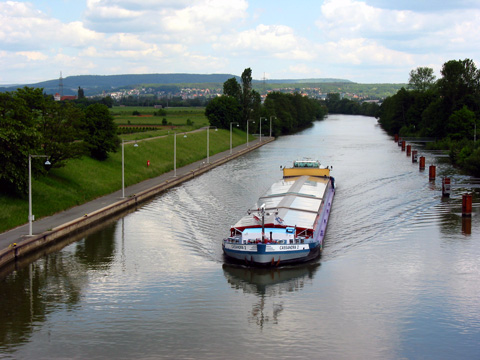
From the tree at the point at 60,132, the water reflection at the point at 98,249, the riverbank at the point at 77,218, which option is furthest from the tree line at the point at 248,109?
the water reflection at the point at 98,249

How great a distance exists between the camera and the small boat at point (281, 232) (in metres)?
28.1

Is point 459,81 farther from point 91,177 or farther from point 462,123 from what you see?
point 91,177

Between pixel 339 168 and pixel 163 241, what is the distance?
1543 inches

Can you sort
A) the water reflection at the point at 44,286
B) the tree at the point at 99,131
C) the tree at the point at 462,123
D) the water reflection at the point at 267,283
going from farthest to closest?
the tree at the point at 462,123
the tree at the point at 99,131
the water reflection at the point at 267,283
the water reflection at the point at 44,286

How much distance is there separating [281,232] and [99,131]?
1172 inches

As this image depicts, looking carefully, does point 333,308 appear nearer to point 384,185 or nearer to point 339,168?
point 384,185

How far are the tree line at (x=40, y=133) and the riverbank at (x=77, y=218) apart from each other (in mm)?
3298

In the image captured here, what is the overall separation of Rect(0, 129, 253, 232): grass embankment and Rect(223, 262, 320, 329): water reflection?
1337cm

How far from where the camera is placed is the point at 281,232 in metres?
30.1

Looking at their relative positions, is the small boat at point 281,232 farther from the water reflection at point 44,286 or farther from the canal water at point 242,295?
the water reflection at point 44,286

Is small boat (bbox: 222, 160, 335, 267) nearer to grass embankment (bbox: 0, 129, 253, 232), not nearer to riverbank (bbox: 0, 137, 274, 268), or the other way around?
riverbank (bbox: 0, 137, 274, 268)

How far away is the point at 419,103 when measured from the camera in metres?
126

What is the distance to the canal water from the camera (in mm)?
20078

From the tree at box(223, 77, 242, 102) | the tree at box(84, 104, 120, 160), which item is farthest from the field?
the tree at box(84, 104, 120, 160)
